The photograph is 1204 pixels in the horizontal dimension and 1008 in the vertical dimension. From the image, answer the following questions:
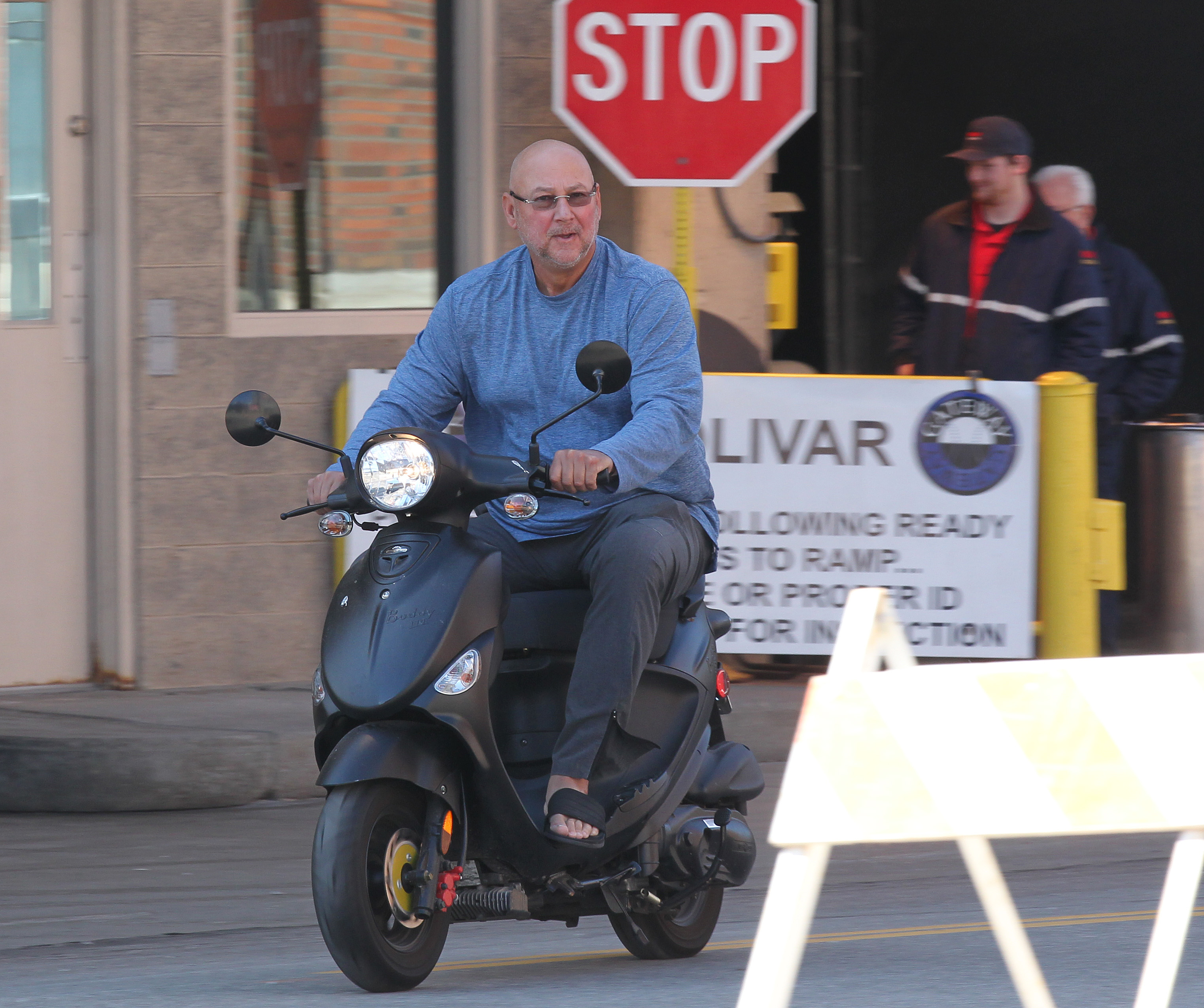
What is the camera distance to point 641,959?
496cm

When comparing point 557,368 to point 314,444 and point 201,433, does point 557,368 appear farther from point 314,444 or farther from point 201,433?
point 201,433

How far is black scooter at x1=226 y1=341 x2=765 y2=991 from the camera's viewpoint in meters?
4.19

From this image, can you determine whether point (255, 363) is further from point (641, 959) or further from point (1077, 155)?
point (1077, 155)

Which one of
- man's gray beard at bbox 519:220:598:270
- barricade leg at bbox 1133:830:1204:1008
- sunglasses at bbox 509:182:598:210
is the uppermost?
sunglasses at bbox 509:182:598:210

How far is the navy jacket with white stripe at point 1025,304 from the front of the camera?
323 inches

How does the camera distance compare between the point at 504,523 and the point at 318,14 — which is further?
the point at 318,14

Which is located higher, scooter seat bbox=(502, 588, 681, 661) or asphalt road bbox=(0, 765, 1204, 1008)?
scooter seat bbox=(502, 588, 681, 661)

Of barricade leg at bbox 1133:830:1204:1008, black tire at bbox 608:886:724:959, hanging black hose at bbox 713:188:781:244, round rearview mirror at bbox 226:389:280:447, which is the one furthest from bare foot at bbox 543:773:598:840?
hanging black hose at bbox 713:188:781:244

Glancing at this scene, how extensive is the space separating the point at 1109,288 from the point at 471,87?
→ 2808 millimetres

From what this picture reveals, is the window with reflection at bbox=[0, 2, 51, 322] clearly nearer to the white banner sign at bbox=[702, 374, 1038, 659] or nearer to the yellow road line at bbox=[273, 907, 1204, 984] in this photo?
the white banner sign at bbox=[702, 374, 1038, 659]

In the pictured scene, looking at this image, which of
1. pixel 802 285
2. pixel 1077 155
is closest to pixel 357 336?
pixel 802 285

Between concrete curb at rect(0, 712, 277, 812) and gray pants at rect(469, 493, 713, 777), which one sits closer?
gray pants at rect(469, 493, 713, 777)

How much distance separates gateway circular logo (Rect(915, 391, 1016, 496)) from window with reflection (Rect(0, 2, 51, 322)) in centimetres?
344

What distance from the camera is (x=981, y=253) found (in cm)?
835
